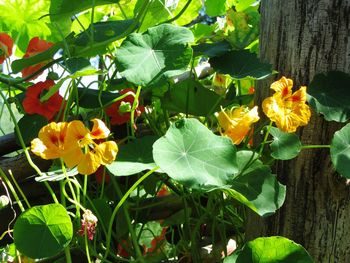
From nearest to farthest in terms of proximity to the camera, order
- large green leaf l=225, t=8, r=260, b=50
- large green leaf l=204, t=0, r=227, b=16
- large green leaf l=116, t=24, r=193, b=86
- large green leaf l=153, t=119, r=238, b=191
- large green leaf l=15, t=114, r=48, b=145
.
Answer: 1. large green leaf l=153, t=119, r=238, b=191
2. large green leaf l=116, t=24, r=193, b=86
3. large green leaf l=15, t=114, r=48, b=145
4. large green leaf l=225, t=8, r=260, b=50
5. large green leaf l=204, t=0, r=227, b=16

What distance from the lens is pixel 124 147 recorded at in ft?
3.15

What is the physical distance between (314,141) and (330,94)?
0.08 m

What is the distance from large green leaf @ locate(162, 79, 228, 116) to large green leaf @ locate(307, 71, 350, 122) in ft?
0.62

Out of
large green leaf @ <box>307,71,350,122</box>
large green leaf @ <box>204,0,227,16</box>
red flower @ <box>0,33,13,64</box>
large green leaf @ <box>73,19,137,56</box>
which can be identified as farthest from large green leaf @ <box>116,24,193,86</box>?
large green leaf @ <box>204,0,227,16</box>

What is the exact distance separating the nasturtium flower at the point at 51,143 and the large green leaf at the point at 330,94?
37cm

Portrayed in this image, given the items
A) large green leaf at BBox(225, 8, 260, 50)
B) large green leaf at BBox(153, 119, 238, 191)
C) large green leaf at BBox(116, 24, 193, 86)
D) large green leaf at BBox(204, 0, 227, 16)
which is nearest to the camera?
large green leaf at BBox(153, 119, 238, 191)

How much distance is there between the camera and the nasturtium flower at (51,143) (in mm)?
825

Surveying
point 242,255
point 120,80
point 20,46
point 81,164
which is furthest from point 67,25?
point 242,255

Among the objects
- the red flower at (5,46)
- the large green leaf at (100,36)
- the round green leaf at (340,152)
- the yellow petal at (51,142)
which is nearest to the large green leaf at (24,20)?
the red flower at (5,46)

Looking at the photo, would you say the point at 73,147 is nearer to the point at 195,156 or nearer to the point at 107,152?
the point at 107,152

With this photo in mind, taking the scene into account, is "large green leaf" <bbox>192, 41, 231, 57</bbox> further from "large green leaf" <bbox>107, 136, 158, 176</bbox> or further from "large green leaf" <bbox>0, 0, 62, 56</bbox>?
"large green leaf" <bbox>0, 0, 62, 56</bbox>

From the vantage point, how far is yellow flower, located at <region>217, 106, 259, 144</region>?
2.88ft

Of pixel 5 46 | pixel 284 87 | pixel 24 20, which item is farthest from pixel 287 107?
pixel 24 20

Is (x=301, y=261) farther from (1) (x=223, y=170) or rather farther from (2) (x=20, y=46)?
(2) (x=20, y=46)
